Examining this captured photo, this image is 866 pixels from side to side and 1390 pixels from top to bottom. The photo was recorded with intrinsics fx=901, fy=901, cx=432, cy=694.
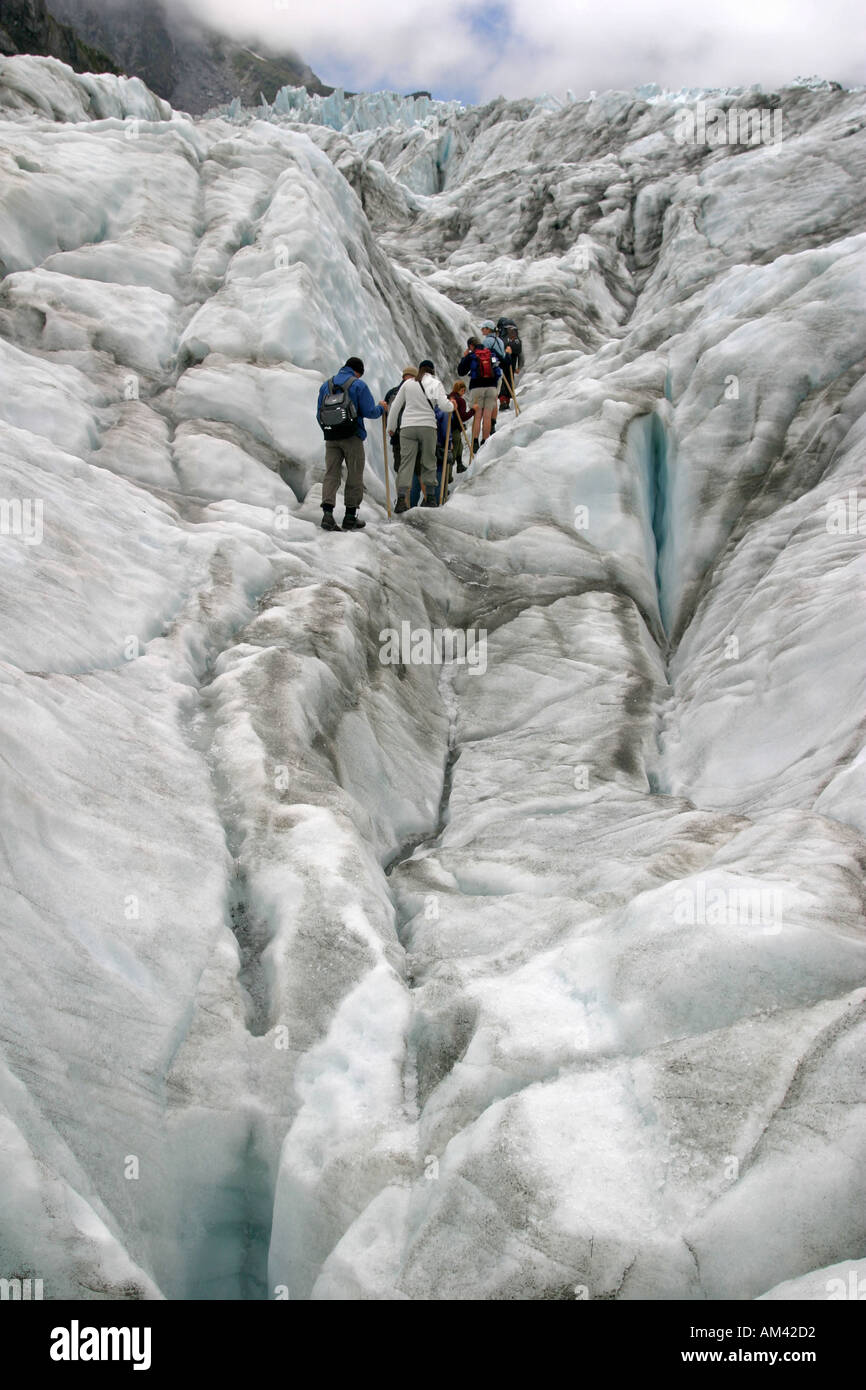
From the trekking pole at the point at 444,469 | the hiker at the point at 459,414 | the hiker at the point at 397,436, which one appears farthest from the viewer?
the hiker at the point at 459,414

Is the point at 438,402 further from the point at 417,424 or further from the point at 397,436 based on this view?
the point at 417,424

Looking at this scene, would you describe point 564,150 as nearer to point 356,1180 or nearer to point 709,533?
point 709,533

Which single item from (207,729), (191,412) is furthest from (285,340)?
(207,729)

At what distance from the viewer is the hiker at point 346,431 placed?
10.8m

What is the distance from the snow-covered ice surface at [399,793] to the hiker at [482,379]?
1.76 meters

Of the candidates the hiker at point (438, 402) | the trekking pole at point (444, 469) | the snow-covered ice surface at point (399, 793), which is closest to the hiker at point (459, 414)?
the hiker at point (438, 402)

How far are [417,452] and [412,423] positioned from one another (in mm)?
565

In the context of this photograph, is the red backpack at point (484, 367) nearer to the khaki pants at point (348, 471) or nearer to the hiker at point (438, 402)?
the hiker at point (438, 402)

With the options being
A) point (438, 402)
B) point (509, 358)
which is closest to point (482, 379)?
point (438, 402)

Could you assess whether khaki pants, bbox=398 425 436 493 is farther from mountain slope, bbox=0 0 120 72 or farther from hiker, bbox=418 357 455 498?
mountain slope, bbox=0 0 120 72

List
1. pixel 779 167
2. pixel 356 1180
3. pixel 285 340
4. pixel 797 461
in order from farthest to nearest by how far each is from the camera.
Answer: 1. pixel 779 167
2. pixel 285 340
3. pixel 797 461
4. pixel 356 1180

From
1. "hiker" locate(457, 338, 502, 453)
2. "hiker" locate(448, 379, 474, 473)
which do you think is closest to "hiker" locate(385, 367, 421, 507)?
"hiker" locate(448, 379, 474, 473)
